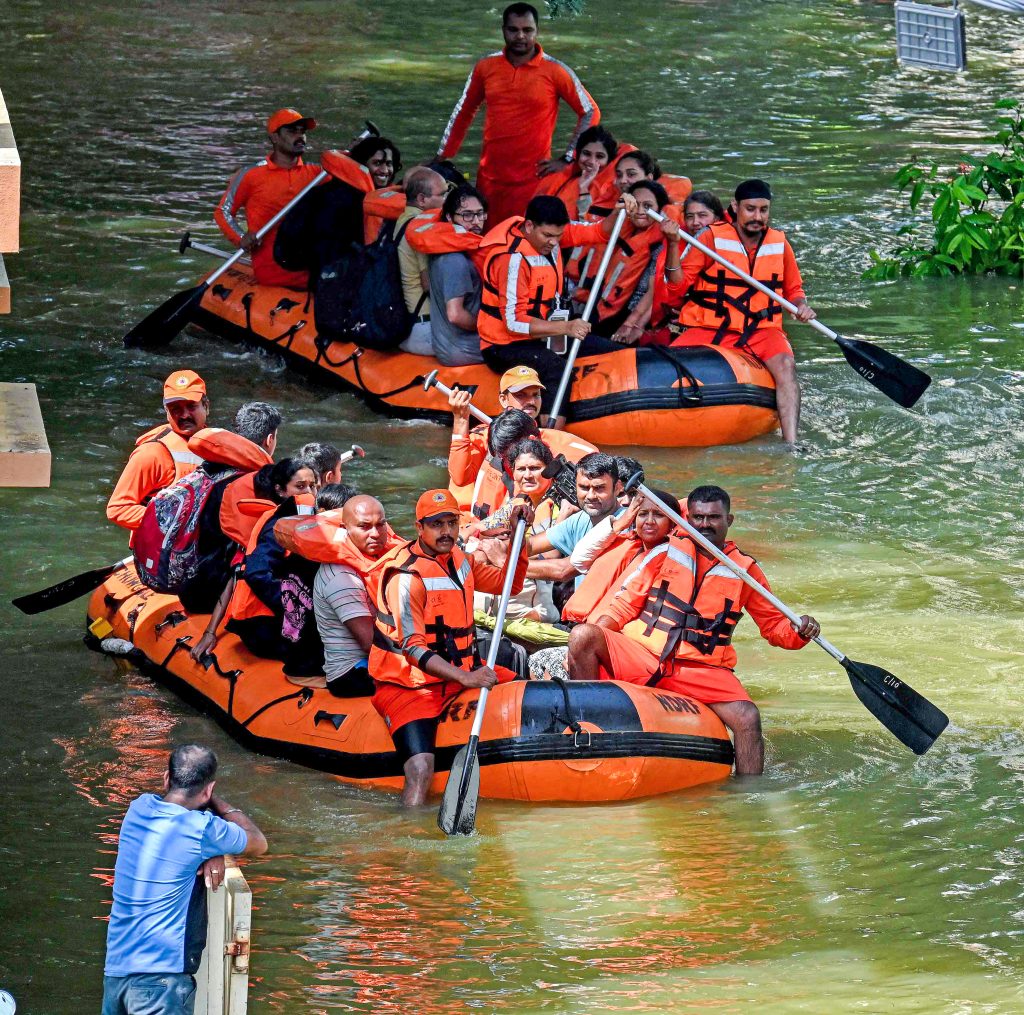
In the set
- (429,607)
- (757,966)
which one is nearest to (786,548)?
(429,607)

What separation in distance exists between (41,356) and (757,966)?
296 inches

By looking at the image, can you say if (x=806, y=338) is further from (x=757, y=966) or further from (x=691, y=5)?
(x=691, y=5)

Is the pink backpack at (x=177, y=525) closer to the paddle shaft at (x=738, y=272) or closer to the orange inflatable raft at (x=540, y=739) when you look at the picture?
the orange inflatable raft at (x=540, y=739)

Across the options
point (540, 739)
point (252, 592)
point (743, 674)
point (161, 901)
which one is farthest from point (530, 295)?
point (161, 901)

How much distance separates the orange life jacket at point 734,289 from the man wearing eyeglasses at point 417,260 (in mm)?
1374

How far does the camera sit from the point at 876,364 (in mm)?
10414

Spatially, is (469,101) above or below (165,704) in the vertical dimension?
above

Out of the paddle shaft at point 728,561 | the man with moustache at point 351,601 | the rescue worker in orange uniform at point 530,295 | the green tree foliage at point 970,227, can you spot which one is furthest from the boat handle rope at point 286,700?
the green tree foliage at point 970,227

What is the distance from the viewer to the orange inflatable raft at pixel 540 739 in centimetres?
689

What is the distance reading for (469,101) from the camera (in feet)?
40.8

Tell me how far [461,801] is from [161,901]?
1.93m

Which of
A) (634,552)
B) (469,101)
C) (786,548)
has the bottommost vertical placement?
(786,548)

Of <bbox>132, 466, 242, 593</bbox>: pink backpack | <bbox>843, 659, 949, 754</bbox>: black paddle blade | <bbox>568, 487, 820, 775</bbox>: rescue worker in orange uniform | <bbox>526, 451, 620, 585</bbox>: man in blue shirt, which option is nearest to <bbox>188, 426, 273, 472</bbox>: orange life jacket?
<bbox>132, 466, 242, 593</bbox>: pink backpack

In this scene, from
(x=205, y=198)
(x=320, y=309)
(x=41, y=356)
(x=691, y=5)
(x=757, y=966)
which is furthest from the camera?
(x=691, y=5)
